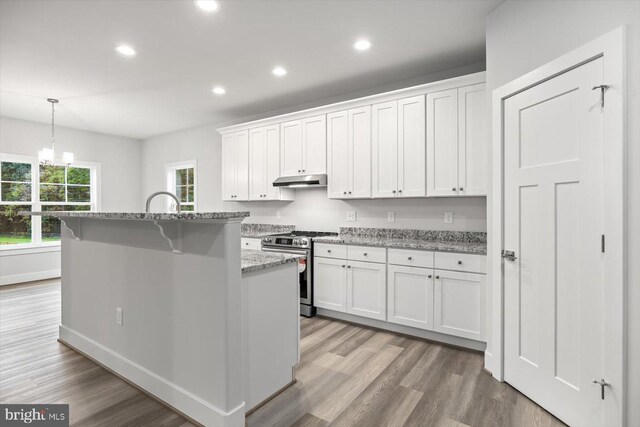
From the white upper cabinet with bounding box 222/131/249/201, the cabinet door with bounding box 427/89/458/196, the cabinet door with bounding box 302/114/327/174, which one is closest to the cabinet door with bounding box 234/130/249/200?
the white upper cabinet with bounding box 222/131/249/201

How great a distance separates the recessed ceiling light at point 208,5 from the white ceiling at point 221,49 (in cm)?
5

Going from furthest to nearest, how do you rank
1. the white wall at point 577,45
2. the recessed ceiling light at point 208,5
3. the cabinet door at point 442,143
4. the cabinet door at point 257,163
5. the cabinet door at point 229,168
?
the cabinet door at point 229,168 → the cabinet door at point 257,163 → the cabinet door at point 442,143 → the recessed ceiling light at point 208,5 → the white wall at point 577,45

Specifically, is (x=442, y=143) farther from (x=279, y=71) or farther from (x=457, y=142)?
(x=279, y=71)

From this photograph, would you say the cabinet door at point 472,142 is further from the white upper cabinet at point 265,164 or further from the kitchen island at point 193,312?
the white upper cabinet at point 265,164

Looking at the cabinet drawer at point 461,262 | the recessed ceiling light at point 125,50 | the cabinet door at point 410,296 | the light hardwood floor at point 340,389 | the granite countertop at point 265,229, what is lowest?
the light hardwood floor at point 340,389

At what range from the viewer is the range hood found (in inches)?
159

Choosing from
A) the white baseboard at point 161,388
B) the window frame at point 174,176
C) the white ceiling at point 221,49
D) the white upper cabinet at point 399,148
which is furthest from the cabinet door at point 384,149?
the window frame at point 174,176

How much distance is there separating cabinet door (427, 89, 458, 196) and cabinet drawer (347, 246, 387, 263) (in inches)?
30.9

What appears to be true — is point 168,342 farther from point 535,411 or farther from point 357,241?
point 535,411

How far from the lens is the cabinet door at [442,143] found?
3.20m

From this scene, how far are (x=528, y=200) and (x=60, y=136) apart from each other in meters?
7.32

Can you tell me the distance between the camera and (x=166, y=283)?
205 centimetres

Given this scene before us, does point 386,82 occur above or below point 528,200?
above

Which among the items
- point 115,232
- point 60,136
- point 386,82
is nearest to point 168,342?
point 115,232
